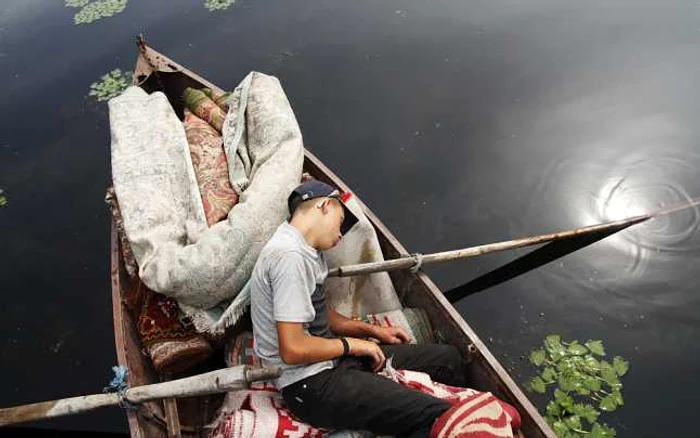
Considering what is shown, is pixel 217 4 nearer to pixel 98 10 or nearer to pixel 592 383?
pixel 98 10

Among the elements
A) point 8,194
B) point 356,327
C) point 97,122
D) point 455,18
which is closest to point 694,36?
point 455,18

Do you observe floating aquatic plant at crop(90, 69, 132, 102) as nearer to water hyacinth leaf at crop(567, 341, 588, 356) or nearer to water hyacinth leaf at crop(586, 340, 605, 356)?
water hyacinth leaf at crop(567, 341, 588, 356)

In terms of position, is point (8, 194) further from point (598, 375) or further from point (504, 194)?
point (598, 375)

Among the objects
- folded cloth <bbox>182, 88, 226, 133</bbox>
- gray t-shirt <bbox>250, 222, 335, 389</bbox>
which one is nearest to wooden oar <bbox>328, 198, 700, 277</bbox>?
gray t-shirt <bbox>250, 222, 335, 389</bbox>

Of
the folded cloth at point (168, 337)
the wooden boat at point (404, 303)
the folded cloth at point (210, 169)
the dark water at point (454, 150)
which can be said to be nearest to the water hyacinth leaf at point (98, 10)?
Result: the dark water at point (454, 150)

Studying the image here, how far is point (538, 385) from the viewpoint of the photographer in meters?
3.90

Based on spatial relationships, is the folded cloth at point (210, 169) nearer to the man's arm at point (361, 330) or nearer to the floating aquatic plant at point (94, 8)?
the man's arm at point (361, 330)

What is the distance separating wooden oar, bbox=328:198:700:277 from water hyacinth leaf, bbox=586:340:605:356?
1.02m

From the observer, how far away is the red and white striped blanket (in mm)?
2510

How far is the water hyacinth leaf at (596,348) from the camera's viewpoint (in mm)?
4051

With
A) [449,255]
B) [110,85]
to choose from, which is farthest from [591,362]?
[110,85]

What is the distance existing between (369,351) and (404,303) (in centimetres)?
123

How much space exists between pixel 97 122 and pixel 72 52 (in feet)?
8.71

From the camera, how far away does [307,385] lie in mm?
2617
